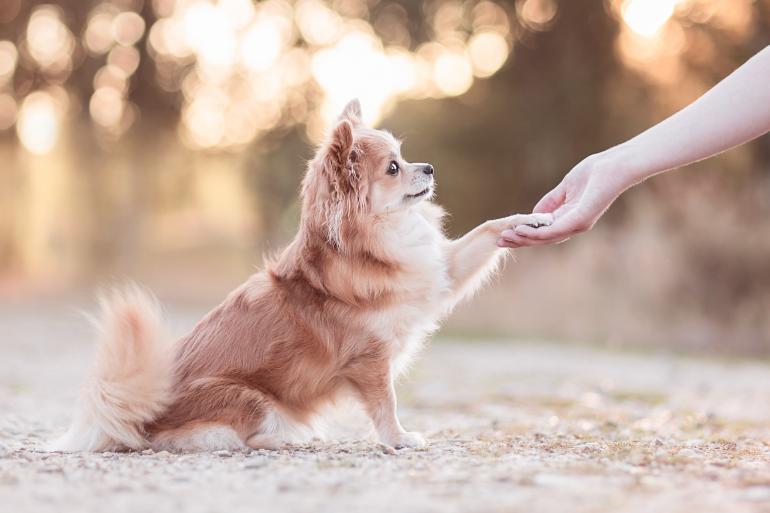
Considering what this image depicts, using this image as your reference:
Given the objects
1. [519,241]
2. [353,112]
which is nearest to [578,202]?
[519,241]

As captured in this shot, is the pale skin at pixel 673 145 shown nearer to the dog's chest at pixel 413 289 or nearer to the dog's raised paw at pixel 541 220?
the dog's raised paw at pixel 541 220

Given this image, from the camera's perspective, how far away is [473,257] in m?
4.55

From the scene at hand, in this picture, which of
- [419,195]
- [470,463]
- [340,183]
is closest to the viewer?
[470,463]

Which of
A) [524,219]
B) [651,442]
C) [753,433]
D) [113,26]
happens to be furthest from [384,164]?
[113,26]

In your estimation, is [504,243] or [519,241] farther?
[504,243]

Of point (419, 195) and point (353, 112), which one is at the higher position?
point (353, 112)

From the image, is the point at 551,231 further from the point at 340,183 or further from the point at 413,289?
the point at 340,183

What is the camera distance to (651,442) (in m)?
4.27

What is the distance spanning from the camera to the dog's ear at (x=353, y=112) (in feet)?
16.4

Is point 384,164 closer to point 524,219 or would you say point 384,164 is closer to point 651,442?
point 524,219

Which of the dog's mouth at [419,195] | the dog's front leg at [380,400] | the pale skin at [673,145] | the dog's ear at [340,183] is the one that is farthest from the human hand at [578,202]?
the dog's front leg at [380,400]

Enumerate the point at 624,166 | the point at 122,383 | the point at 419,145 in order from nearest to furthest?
the point at 624,166 → the point at 122,383 → the point at 419,145

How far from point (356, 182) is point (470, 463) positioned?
1.69 metres

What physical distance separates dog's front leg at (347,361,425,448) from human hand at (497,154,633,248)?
87 cm
